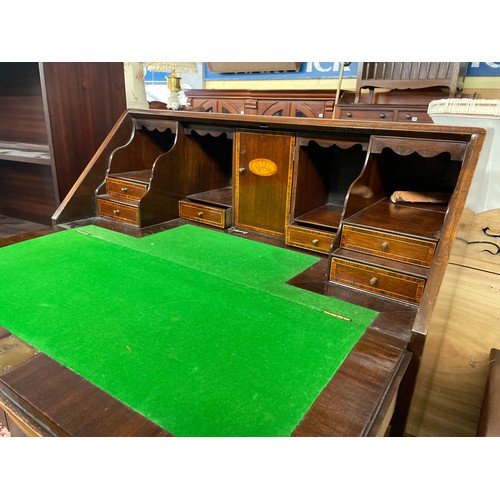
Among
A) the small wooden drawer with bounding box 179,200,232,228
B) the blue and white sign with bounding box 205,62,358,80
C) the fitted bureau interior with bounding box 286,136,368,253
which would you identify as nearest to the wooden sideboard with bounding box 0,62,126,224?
the small wooden drawer with bounding box 179,200,232,228

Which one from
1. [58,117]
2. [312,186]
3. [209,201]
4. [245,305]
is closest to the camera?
[245,305]

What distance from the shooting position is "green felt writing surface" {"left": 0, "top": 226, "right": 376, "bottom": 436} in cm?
87

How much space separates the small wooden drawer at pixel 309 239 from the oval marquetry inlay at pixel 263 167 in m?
0.28

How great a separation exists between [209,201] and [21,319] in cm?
120

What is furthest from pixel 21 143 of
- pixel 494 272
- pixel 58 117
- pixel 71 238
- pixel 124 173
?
pixel 494 272

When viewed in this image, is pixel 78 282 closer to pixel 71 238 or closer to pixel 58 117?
pixel 71 238

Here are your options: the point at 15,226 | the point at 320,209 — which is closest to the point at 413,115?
the point at 320,209

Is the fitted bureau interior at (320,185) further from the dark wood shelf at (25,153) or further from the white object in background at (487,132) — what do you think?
the dark wood shelf at (25,153)

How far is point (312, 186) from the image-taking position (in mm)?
1930

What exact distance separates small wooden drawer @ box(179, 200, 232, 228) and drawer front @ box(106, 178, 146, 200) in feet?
0.74

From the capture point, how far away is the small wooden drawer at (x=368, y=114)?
3068mm

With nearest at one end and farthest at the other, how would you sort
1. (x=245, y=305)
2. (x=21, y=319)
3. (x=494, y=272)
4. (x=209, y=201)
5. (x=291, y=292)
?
(x=21, y=319), (x=245, y=305), (x=291, y=292), (x=494, y=272), (x=209, y=201)

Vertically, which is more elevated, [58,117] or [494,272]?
[58,117]

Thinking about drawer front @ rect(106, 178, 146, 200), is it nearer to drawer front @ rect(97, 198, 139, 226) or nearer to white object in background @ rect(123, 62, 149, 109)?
drawer front @ rect(97, 198, 139, 226)
